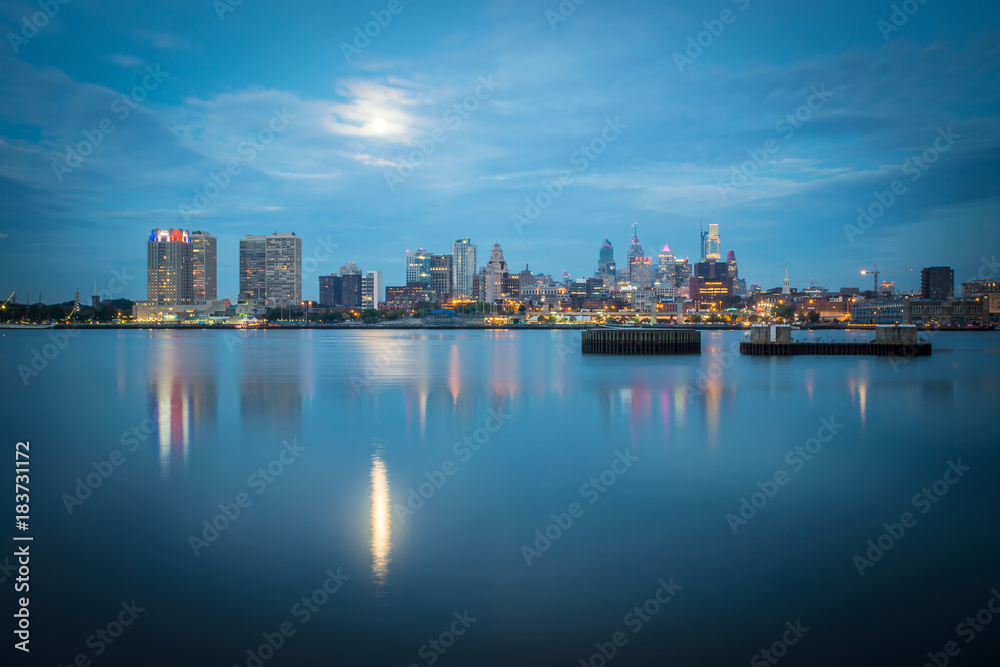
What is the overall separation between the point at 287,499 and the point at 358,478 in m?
2.19

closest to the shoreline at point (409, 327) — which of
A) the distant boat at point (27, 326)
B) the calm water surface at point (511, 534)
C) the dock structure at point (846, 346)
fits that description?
the distant boat at point (27, 326)

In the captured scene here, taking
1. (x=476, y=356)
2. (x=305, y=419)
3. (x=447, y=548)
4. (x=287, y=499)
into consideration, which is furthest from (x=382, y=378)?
(x=447, y=548)

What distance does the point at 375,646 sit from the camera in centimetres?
791

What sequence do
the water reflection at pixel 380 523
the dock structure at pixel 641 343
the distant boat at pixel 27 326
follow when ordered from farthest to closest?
the distant boat at pixel 27 326, the dock structure at pixel 641 343, the water reflection at pixel 380 523

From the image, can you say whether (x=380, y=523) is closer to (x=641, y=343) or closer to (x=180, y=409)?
(x=180, y=409)

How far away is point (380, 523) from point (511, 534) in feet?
8.31

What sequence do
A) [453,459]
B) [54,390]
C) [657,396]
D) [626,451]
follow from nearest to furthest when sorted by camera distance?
[453,459], [626,451], [657,396], [54,390]

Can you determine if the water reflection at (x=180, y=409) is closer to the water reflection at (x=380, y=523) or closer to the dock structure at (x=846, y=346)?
the water reflection at (x=380, y=523)

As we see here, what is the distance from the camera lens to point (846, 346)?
6419 centimetres

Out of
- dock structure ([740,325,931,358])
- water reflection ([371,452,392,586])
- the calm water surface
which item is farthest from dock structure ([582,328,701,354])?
water reflection ([371,452,392,586])

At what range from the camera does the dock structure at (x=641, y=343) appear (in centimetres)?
6692

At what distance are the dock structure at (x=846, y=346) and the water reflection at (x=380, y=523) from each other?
53.5m

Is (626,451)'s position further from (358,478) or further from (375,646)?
(375,646)

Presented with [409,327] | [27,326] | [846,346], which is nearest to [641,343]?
[846,346]
